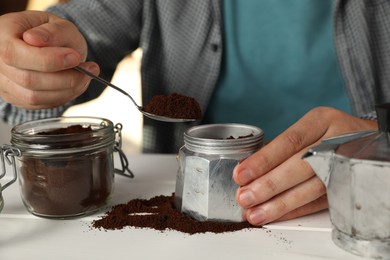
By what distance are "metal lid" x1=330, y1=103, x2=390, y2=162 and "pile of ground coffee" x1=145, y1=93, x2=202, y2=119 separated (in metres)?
0.22

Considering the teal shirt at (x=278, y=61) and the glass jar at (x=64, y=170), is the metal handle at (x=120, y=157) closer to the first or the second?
the glass jar at (x=64, y=170)

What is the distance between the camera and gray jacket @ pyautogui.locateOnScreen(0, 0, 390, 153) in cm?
107

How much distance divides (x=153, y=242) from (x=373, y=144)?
0.90 ft

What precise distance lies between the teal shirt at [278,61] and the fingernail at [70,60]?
18.8 inches

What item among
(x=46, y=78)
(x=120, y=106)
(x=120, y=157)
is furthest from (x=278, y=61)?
(x=120, y=106)

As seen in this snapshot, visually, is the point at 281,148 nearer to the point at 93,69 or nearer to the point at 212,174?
the point at 212,174

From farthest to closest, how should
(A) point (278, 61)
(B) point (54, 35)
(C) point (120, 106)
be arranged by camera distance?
→ (C) point (120, 106) → (A) point (278, 61) → (B) point (54, 35)

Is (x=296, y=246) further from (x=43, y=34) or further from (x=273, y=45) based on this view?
(x=273, y=45)

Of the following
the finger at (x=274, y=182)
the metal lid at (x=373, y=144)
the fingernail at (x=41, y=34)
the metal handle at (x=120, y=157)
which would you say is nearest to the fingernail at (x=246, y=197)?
the finger at (x=274, y=182)

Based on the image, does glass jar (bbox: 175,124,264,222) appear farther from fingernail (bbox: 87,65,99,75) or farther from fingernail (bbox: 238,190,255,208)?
fingernail (bbox: 87,65,99,75)

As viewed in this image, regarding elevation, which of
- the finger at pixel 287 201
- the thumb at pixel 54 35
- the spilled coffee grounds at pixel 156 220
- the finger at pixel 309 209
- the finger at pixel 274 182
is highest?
the thumb at pixel 54 35

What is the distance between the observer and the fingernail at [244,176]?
63 centimetres

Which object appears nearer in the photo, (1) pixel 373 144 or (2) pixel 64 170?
(1) pixel 373 144

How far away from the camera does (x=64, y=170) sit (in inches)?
26.2
